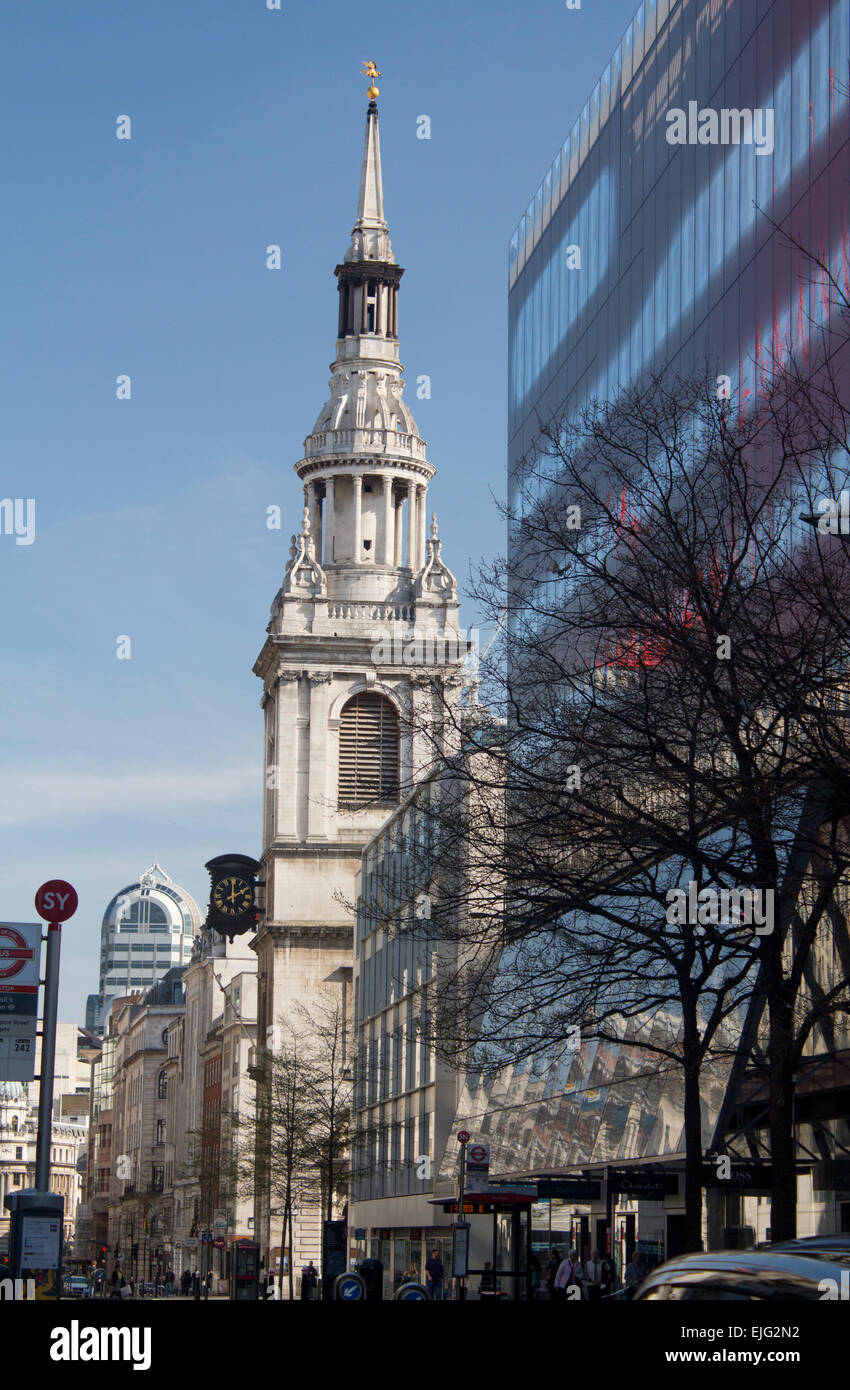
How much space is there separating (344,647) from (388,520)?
9.61 m

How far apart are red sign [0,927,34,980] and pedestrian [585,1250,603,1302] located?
10964mm

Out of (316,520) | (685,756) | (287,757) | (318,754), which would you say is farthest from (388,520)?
(685,756)

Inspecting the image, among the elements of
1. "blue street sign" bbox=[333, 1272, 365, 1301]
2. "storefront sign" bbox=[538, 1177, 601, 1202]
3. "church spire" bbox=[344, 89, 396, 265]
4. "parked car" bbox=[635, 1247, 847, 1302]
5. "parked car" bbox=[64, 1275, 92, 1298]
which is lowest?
"parked car" bbox=[64, 1275, 92, 1298]

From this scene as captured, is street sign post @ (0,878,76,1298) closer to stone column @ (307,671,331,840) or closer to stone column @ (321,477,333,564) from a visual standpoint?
stone column @ (307,671,331,840)

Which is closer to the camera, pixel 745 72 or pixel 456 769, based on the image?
pixel 456 769

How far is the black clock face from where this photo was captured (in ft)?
326

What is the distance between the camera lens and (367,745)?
99062 millimetres

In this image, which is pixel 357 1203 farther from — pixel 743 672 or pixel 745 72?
pixel 743 672

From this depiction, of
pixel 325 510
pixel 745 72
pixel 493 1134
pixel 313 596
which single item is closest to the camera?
pixel 745 72

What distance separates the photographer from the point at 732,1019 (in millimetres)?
35375

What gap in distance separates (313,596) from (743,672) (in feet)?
254

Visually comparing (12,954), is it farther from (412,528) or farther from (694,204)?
(412,528)

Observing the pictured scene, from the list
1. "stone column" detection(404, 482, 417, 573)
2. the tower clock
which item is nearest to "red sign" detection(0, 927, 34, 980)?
the tower clock
